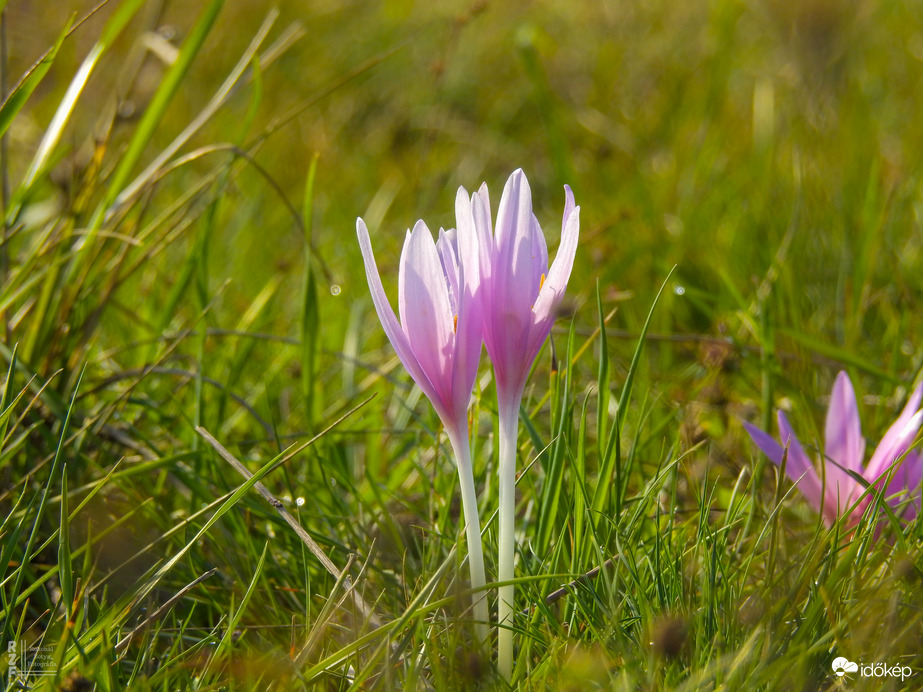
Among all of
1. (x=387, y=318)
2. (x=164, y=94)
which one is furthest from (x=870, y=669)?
(x=164, y=94)

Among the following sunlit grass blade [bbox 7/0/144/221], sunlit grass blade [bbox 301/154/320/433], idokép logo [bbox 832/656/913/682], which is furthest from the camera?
sunlit grass blade [bbox 301/154/320/433]

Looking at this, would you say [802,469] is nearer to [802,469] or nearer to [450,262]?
[802,469]

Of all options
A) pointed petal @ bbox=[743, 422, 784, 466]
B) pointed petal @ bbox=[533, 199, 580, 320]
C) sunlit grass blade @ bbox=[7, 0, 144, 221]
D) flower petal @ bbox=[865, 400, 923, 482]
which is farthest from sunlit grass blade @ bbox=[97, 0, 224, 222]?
flower petal @ bbox=[865, 400, 923, 482]

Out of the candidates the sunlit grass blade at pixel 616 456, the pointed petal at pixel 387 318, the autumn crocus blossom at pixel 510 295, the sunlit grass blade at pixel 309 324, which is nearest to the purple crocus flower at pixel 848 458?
the sunlit grass blade at pixel 616 456

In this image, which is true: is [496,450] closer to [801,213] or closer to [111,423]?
[111,423]

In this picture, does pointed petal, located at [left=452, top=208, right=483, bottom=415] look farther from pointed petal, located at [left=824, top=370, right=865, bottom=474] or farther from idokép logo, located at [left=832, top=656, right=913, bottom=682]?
pointed petal, located at [left=824, top=370, right=865, bottom=474]

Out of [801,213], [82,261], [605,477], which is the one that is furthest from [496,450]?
[801,213]
